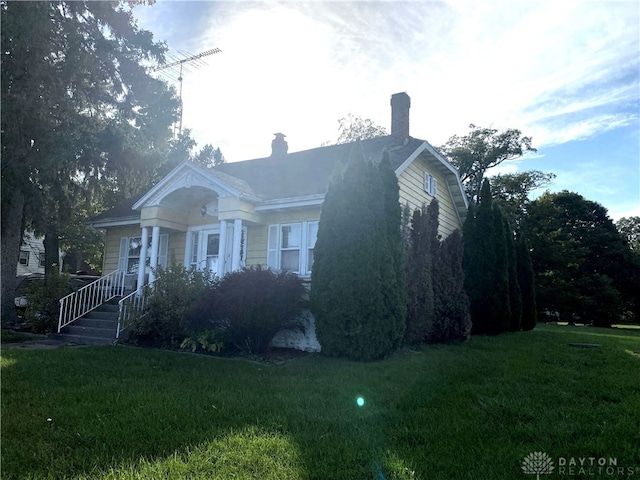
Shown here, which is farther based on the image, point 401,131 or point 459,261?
point 401,131

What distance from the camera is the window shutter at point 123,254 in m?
15.0

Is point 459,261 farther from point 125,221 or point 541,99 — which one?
point 125,221

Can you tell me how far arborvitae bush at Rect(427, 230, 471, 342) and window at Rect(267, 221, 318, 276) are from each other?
3211 mm

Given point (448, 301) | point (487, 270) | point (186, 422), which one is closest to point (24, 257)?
point (487, 270)

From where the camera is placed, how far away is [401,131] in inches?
531

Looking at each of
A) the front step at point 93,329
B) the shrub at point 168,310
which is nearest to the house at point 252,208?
the shrub at point 168,310

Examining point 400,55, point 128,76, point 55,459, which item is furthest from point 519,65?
point 128,76

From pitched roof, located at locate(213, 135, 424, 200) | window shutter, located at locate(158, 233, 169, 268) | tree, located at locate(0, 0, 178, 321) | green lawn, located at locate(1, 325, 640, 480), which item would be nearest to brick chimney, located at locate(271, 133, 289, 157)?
pitched roof, located at locate(213, 135, 424, 200)

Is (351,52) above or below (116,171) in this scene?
above

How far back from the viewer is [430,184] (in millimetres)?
13992

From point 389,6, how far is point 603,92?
16.7 ft

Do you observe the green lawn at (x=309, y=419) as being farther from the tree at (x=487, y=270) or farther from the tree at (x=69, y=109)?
the tree at (x=69, y=109)

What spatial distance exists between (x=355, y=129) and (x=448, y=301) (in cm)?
2595

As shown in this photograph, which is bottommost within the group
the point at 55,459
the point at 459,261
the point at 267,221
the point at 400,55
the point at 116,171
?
the point at 55,459
